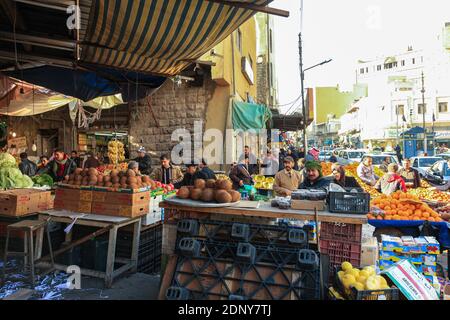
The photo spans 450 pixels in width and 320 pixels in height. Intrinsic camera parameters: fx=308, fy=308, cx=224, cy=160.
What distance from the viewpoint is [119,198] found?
4801mm

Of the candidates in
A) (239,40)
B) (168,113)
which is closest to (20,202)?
(168,113)

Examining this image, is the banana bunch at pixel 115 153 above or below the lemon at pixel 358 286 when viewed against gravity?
above

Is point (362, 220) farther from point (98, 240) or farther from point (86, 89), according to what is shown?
point (86, 89)

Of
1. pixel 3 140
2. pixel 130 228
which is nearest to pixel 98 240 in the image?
pixel 130 228

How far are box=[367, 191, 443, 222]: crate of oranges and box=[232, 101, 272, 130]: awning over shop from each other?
5.23 m

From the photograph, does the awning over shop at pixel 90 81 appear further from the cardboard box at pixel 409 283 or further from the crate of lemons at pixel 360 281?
the cardboard box at pixel 409 283

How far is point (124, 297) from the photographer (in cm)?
412

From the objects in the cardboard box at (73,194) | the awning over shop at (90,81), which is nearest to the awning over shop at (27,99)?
the awning over shop at (90,81)

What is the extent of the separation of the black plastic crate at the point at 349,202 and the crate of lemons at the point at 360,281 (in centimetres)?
62

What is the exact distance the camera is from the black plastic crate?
3418 mm

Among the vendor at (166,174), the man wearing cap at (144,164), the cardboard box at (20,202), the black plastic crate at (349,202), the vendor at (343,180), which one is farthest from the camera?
the man wearing cap at (144,164)

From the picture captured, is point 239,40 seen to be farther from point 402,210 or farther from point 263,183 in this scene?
point 402,210

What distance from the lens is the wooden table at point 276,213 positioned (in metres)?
3.28
